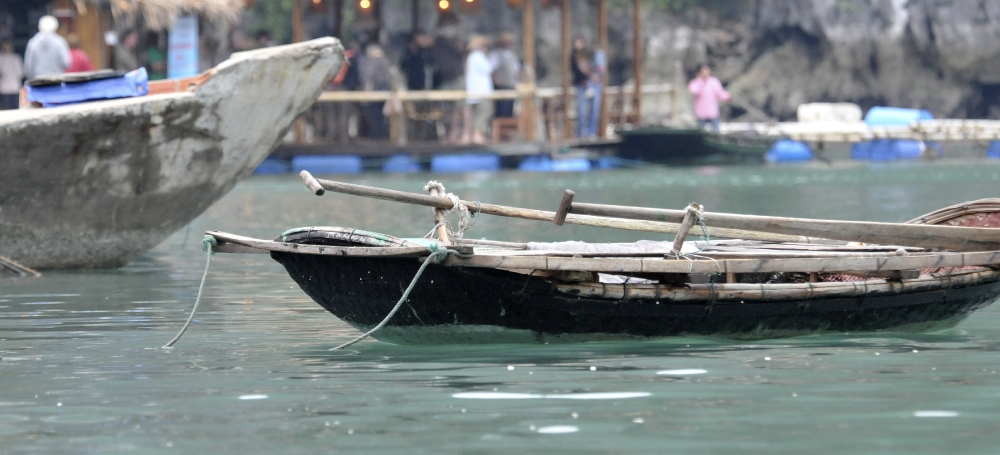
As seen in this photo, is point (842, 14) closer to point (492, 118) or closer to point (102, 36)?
point (492, 118)

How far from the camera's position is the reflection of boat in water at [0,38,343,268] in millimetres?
9875

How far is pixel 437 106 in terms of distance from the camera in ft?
82.7

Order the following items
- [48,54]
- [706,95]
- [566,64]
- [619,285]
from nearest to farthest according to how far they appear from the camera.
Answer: [619,285] < [48,54] < [566,64] < [706,95]

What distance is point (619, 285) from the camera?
671cm

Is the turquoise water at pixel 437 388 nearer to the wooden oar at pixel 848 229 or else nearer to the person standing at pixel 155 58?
the wooden oar at pixel 848 229

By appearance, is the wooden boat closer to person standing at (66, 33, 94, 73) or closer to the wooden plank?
the wooden plank

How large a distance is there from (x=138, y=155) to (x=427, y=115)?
47.5ft

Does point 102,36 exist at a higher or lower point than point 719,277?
higher

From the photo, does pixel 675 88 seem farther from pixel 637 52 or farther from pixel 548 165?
pixel 548 165

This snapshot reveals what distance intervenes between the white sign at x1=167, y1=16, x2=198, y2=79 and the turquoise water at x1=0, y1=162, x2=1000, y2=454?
35.1 ft

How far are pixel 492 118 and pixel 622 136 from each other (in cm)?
252

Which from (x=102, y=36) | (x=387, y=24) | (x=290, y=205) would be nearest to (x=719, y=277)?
(x=290, y=205)

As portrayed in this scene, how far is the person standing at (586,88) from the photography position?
24.5 metres

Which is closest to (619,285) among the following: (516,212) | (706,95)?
(516,212)
